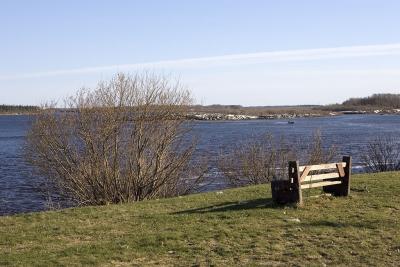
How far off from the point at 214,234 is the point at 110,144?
9.08 m

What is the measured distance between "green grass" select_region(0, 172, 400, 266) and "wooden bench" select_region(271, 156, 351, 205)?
0.31 metres

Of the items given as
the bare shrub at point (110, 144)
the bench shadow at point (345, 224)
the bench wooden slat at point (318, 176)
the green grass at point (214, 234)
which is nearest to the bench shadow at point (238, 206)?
the green grass at point (214, 234)

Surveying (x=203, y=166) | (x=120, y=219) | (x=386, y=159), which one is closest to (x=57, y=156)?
(x=203, y=166)

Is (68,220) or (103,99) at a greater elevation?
(103,99)

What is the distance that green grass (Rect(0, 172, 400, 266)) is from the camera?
8344 mm

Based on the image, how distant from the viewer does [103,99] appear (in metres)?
18.4

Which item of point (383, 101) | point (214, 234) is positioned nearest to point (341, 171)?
point (214, 234)

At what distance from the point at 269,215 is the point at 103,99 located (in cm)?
892

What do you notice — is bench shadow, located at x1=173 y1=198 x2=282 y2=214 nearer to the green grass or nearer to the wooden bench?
the green grass

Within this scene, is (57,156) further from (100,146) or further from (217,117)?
(217,117)

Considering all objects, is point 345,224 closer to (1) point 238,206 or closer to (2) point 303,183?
(2) point 303,183

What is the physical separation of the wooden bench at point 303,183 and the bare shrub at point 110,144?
22.6 ft

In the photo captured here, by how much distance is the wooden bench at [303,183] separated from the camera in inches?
470

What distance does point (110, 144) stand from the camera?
711 inches
